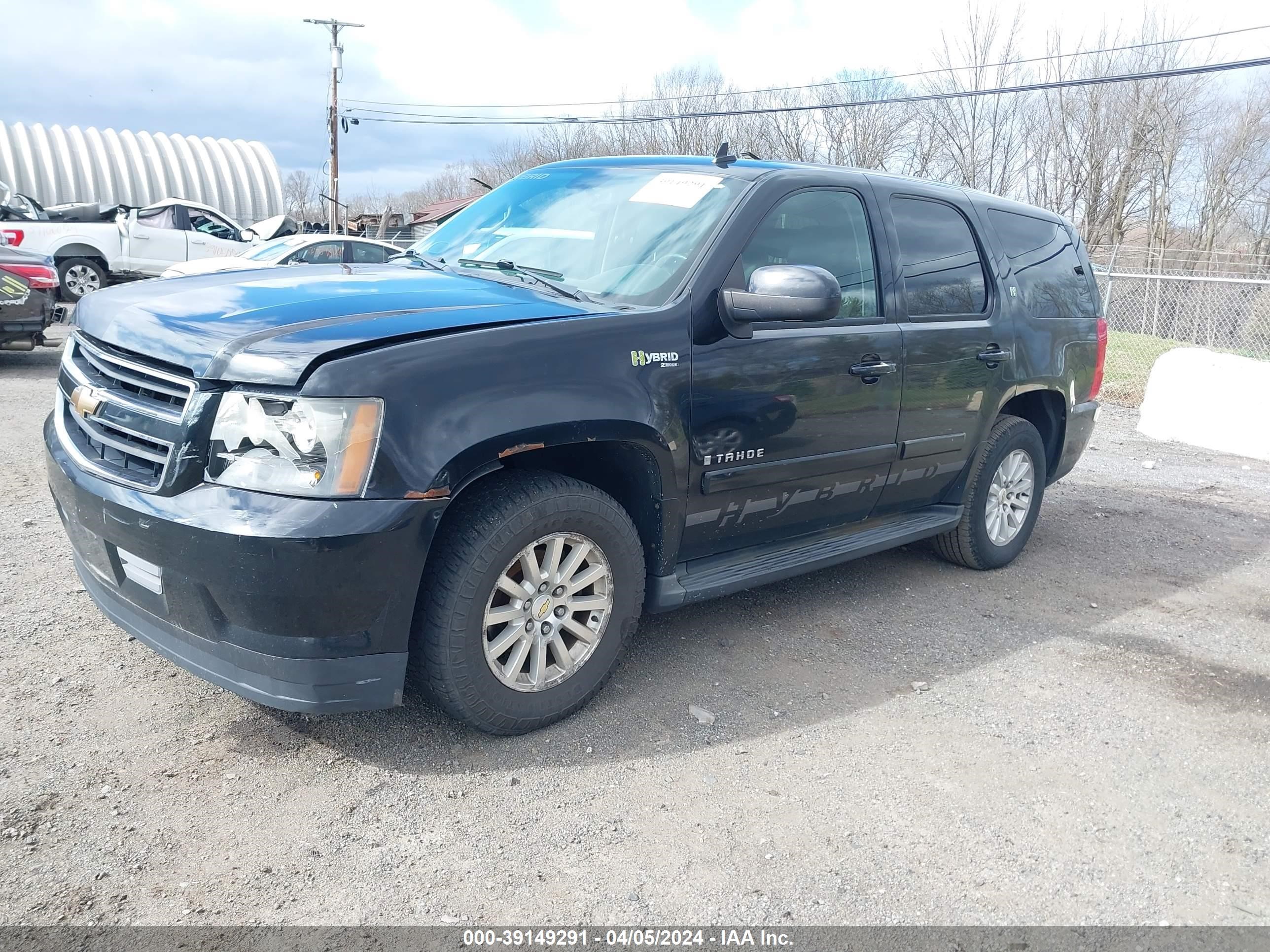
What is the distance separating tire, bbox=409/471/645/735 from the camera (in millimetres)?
2996

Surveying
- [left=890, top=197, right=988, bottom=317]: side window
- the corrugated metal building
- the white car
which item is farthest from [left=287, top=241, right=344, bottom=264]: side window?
the corrugated metal building

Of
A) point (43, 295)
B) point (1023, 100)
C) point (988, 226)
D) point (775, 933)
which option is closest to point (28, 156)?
point (43, 295)

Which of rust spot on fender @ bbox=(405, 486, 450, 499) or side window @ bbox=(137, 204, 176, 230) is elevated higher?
side window @ bbox=(137, 204, 176, 230)

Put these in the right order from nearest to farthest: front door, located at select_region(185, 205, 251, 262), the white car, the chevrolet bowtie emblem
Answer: the chevrolet bowtie emblem → the white car → front door, located at select_region(185, 205, 251, 262)

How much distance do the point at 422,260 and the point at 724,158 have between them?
1.35 m

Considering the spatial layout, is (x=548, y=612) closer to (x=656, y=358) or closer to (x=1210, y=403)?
(x=656, y=358)

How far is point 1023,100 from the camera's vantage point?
1254 inches

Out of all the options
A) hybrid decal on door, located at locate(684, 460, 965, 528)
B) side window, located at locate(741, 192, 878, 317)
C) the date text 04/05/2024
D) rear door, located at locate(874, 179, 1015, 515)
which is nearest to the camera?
the date text 04/05/2024

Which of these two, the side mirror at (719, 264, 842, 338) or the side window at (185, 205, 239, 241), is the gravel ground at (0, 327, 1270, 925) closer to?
the side mirror at (719, 264, 842, 338)

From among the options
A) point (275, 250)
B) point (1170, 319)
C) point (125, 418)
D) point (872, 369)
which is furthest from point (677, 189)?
point (1170, 319)

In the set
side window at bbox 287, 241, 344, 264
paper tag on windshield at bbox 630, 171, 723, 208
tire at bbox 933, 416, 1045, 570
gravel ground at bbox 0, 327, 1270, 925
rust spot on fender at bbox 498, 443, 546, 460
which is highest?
paper tag on windshield at bbox 630, 171, 723, 208

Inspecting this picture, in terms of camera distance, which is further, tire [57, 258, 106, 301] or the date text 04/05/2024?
tire [57, 258, 106, 301]

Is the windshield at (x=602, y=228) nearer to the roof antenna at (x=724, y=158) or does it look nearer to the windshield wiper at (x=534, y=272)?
the windshield wiper at (x=534, y=272)

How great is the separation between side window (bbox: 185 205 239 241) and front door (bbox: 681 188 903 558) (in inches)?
662
